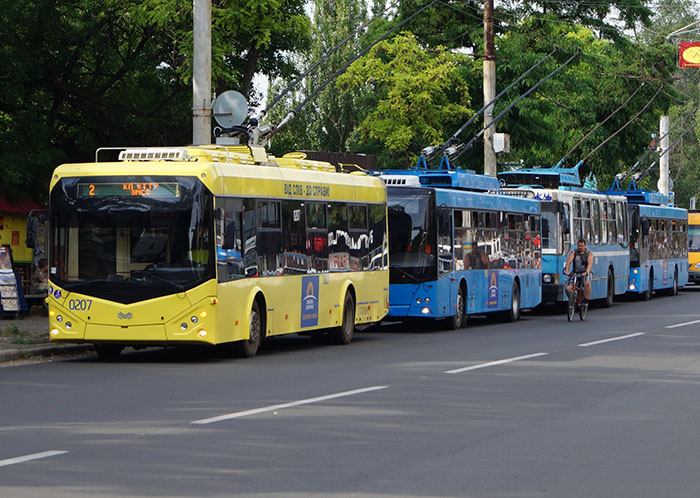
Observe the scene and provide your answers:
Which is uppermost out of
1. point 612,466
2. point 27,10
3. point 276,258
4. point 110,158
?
point 27,10

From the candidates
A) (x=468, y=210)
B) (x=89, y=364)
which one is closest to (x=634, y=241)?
(x=468, y=210)

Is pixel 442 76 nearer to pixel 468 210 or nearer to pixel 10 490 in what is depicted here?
pixel 468 210

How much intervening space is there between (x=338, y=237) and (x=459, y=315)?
560 cm

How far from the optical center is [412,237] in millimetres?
25797

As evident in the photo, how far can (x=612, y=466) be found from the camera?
9.45 metres

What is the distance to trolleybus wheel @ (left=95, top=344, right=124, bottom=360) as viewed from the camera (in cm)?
1888

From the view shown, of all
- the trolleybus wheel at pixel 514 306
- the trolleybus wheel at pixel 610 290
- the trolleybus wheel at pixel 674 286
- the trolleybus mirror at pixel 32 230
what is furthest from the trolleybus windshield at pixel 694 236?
the trolleybus mirror at pixel 32 230

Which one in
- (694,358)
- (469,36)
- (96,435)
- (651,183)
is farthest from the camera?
(651,183)

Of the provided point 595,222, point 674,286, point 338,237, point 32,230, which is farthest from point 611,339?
point 674,286

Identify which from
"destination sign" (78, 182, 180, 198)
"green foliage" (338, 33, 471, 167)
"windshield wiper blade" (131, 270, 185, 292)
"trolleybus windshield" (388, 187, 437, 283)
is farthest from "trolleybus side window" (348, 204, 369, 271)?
"green foliage" (338, 33, 471, 167)

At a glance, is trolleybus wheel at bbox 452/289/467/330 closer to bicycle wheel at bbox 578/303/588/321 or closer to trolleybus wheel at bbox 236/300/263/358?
bicycle wheel at bbox 578/303/588/321

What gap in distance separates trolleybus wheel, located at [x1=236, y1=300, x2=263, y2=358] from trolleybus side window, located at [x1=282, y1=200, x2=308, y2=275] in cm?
117

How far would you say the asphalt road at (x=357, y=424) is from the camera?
869 cm

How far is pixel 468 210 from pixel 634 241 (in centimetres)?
1577
